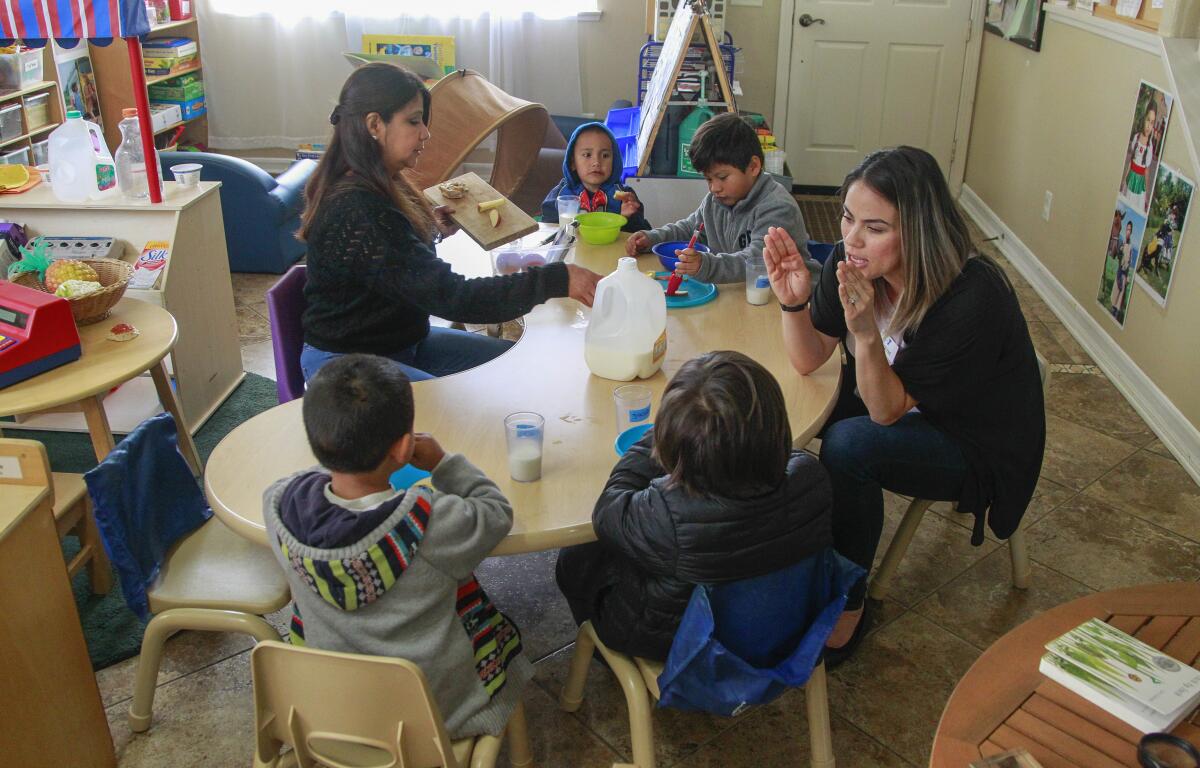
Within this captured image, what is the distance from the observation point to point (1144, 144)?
143 inches

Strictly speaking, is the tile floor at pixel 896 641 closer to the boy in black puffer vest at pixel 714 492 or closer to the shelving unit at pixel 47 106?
the boy in black puffer vest at pixel 714 492

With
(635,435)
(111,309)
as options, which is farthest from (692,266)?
(111,309)

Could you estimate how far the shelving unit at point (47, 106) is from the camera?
4.55m

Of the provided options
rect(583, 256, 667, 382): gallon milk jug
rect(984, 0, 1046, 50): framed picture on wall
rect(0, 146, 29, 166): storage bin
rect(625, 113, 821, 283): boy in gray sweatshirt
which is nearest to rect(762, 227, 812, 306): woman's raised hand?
rect(583, 256, 667, 382): gallon milk jug

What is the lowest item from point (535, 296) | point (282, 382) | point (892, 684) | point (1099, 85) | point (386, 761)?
point (892, 684)

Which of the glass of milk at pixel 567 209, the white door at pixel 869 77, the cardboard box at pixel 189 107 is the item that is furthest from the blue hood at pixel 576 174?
the cardboard box at pixel 189 107

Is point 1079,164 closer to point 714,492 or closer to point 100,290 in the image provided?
point 714,492

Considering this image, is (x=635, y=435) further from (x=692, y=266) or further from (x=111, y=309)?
(x=111, y=309)

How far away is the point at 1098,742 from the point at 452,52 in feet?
17.9

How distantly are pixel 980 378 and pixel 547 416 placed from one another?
2.97ft

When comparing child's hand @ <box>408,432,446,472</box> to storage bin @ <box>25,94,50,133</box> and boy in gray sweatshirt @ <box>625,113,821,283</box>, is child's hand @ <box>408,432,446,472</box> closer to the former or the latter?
boy in gray sweatshirt @ <box>625,113,821,283</box>

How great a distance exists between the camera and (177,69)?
5816 millimetres

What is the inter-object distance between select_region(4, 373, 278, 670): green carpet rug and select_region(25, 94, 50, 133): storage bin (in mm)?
2004

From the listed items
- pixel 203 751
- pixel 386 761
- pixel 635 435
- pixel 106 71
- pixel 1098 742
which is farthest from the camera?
pixel 106 71
